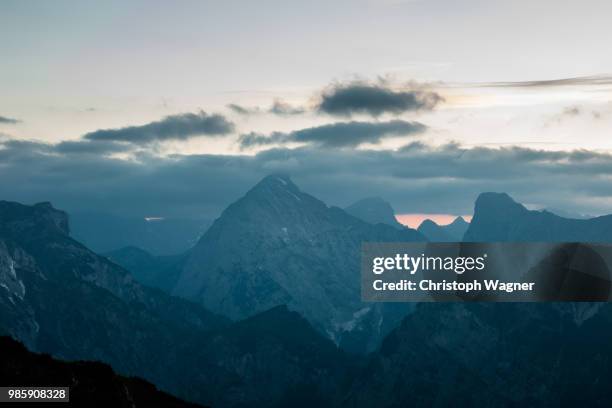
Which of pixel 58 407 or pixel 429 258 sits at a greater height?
pixel 429 258

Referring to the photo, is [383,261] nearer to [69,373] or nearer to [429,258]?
[429,258]

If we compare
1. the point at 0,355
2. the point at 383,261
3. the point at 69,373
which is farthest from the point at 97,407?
the point at 383,261

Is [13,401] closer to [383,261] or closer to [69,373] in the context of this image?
[69,373]

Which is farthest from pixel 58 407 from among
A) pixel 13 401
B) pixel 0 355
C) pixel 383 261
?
pixel 383 261

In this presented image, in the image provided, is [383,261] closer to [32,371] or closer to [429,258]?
[429,258]

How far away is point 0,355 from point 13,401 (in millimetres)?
39125

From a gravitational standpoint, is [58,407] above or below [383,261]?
below

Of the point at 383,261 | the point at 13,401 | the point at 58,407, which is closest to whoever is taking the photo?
the point at 13,401

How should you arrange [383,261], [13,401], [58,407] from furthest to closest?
[383,261], [58,407], [13,401]

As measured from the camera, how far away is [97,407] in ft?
637

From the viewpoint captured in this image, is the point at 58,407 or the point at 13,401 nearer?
the point at 13,401

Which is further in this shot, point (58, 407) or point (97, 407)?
point (97, 407)

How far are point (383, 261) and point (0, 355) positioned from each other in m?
84.0

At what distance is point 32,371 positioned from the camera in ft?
637
